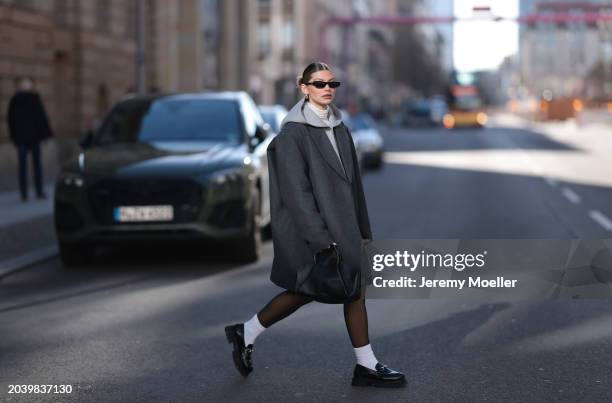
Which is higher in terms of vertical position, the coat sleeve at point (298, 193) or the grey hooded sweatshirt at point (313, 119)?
the grey hooded sweatshirt at point (313, 119)

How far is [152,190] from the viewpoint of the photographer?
966cm

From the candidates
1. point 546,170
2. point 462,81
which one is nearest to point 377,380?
point 546,170

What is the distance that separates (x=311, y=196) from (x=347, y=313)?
1.99 feet

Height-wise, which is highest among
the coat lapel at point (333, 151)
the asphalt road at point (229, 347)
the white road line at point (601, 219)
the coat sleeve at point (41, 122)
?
the coat lapel at point (333, 151)

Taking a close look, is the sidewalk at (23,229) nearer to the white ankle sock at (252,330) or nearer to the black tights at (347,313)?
the white ankle sock at (252,330)

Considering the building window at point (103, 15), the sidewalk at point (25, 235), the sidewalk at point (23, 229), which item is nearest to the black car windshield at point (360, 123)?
the building window at point (103, 15)

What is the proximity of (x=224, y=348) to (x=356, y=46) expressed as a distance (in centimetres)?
9557

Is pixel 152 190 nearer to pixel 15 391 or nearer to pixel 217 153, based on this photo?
pixel 217 153

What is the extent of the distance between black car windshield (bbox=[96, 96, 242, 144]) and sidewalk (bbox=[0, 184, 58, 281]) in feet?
4.33

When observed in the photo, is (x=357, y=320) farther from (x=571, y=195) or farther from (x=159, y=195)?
(x=571, y=195)

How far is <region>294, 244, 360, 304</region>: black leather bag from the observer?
198 inches

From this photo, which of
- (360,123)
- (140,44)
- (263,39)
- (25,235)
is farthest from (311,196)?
(263,39)

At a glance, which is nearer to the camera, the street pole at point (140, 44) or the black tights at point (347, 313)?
the black tights at point (347, 313)

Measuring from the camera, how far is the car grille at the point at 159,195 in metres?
9.66
